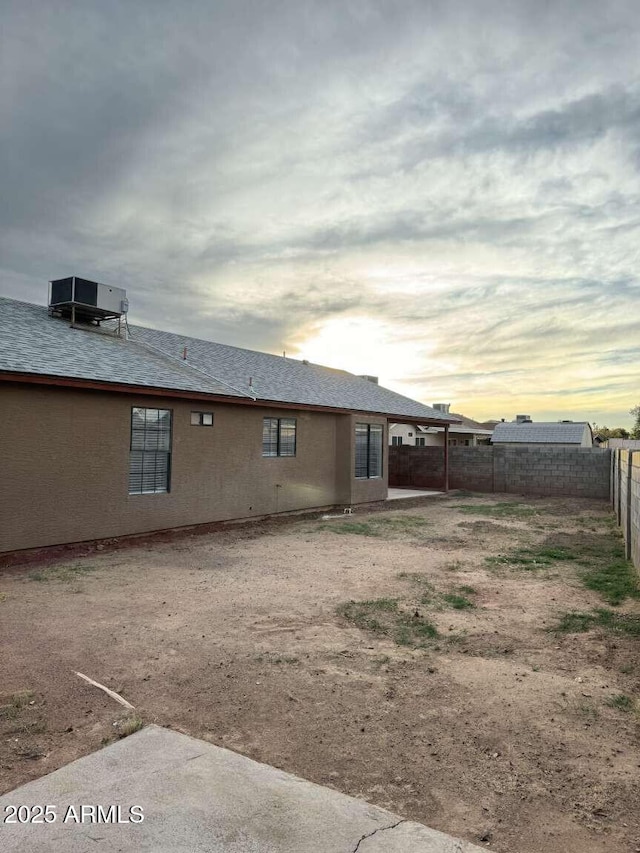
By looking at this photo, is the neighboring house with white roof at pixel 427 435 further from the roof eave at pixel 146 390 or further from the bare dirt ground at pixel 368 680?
the bare dirt ground at pixel 368 680

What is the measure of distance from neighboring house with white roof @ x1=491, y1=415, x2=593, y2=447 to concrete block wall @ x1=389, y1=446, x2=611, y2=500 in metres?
13.7

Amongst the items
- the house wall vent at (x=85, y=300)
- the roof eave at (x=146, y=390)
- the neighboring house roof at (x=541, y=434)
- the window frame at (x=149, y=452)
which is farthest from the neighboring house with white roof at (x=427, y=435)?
the window frame at (x=149, y=452)

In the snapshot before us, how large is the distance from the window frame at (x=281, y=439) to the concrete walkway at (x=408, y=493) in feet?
17.6

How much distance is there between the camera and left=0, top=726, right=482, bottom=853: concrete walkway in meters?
2.40

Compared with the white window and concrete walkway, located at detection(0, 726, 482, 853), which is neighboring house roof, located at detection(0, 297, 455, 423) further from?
concrete walkway, located at detection(0, 726, 482, 853)

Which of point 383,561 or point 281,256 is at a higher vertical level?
point 281,256

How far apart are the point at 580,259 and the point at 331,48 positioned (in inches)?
306

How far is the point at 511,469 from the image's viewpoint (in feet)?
70.8

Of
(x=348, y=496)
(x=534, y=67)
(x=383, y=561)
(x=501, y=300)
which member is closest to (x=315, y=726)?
(x=383, y=561)

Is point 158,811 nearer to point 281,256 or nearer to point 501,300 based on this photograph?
point 281,256

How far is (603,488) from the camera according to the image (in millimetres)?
19453

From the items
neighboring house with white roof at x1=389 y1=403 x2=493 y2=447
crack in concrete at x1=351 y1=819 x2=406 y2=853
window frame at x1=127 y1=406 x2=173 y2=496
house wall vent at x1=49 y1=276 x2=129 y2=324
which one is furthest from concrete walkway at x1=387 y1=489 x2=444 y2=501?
crack in concrete at x1=351 y1=819 x2=406 y2=853

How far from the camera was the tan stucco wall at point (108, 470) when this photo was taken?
353 inches

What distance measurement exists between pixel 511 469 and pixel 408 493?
4321mm
